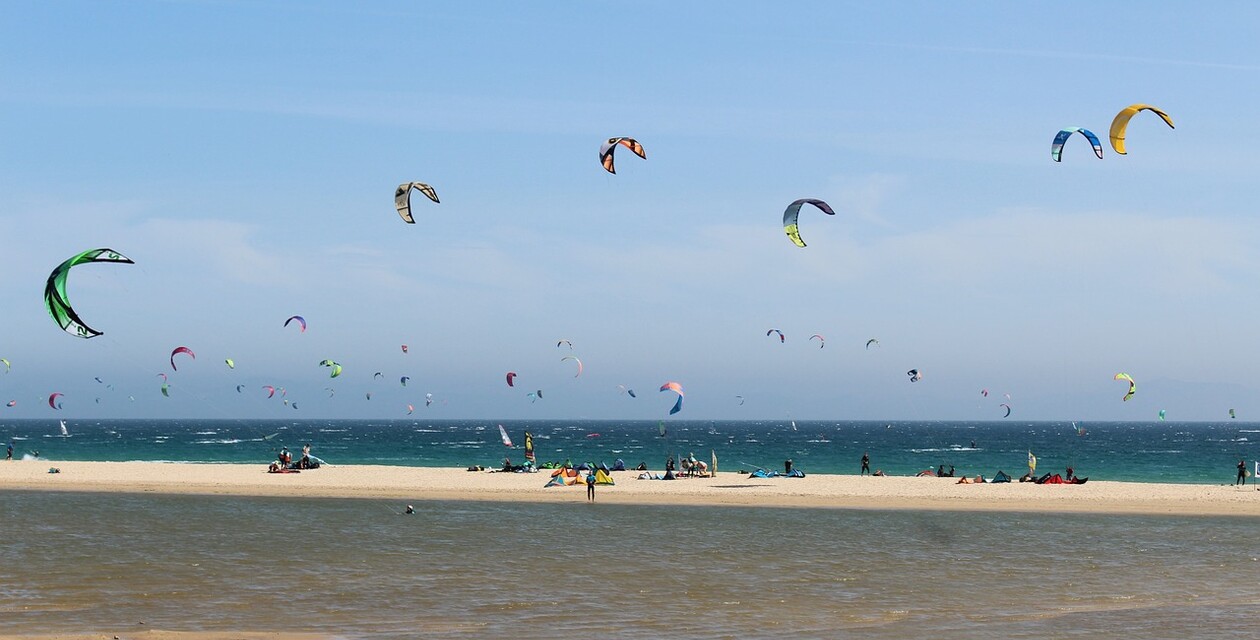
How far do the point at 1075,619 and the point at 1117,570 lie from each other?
243 inches

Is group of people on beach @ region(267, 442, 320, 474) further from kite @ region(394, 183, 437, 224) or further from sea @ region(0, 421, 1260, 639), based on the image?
kite @ region(394, 183, 437, 224)

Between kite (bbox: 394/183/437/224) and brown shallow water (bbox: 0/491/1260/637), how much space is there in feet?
26.0

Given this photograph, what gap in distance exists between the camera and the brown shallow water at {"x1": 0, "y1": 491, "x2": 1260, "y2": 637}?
644 inches

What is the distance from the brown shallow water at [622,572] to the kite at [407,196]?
26.0 feet

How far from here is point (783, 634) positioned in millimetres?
15492

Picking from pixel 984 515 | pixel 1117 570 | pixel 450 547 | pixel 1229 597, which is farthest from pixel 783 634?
pixel 984 515

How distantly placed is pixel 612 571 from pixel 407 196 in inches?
546

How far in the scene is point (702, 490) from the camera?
41.3 meters

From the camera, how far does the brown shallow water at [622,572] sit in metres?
16.4

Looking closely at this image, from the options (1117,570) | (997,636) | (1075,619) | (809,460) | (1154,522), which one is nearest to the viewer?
(997,636)

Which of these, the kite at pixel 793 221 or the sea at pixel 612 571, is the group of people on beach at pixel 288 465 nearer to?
the sea at pixel 612 571

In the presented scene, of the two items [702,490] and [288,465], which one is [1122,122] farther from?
[288,465]

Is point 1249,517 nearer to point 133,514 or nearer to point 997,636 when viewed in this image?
point 997,636

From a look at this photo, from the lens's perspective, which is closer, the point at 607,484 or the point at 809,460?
the point at 607,484
